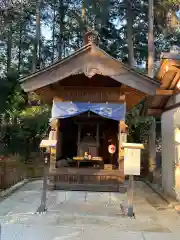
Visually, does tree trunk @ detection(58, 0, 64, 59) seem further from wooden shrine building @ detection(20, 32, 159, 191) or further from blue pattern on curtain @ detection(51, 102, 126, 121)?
blue pattern on curtain @ detection(51, 102, 126, 121)

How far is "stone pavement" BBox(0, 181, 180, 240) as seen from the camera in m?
4.73

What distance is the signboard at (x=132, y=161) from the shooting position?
21.5ft

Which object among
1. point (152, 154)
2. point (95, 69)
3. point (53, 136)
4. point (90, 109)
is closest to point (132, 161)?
point (90, 109)

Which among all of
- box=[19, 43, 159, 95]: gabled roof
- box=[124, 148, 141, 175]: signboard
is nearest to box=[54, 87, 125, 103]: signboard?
box=[19, 43, 159, 95]: gabled roof

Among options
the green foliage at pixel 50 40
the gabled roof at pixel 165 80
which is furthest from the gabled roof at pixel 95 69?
the green foliage at pixel 50 40

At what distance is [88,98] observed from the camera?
8805 millimetres

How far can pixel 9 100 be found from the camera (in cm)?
1858

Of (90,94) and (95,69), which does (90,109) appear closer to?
(90,94)

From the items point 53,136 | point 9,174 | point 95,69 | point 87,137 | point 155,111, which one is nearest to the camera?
point 95,69

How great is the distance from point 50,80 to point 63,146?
3565mm

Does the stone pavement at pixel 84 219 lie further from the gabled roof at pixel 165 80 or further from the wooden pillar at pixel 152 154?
the wooden pillar at pixel 152 154

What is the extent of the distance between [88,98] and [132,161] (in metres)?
2.82

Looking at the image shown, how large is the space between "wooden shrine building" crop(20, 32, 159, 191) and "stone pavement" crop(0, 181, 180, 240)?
593 millimetres

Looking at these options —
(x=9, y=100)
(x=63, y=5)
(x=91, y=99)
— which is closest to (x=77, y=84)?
(x=91, y=99)
